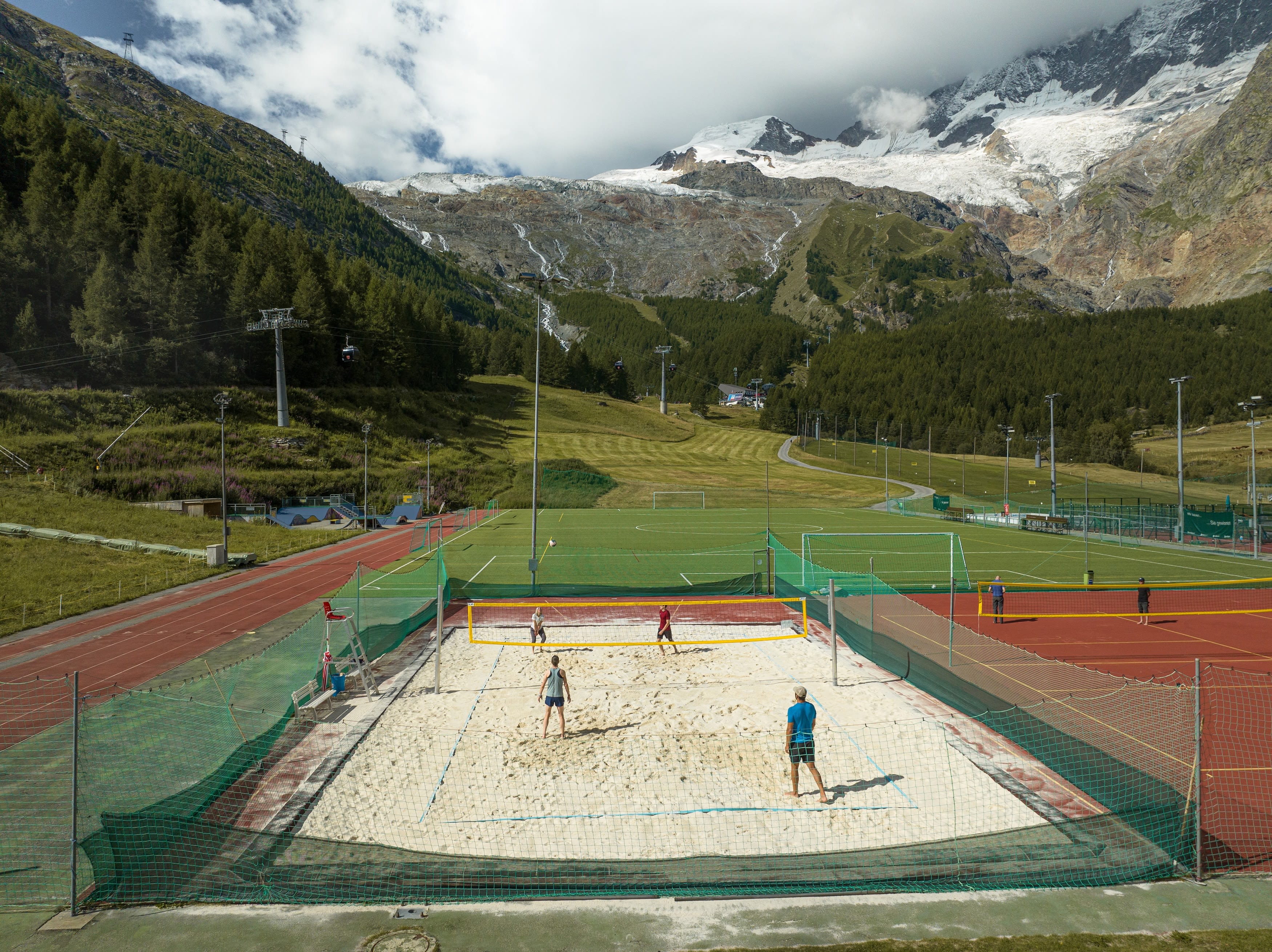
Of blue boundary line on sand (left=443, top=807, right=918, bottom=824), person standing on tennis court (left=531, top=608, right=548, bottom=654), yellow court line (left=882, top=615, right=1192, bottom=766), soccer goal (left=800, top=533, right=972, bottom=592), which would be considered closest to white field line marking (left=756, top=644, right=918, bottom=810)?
blue boundary line on sand (left=443, top=807, right=918, bottom=824)

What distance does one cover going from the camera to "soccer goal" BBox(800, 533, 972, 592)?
3128 cm

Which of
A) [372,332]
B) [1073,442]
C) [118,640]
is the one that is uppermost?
[372,332]

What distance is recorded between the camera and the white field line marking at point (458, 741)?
10.6 meters

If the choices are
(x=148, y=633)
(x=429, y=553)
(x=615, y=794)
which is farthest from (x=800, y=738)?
(x=429, y=553)

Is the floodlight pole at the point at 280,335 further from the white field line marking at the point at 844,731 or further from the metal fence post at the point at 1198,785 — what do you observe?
the metal fence post at the point at 1198,785

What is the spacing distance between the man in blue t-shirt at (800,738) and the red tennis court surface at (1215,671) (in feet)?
15.7

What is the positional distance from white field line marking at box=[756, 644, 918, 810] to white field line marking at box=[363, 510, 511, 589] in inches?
386

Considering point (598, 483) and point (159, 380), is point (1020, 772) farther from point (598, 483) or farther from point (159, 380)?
point (159, 380)

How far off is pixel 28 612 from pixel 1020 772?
33.2 m

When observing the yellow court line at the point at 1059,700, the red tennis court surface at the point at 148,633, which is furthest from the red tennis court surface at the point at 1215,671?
the red tennis court surface at the point at 148,633

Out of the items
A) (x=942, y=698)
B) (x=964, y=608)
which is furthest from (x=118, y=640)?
(x=964, y=608)

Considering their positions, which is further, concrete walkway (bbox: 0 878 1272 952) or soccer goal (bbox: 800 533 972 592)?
soccer goal (bbox: 800 533 972 592)

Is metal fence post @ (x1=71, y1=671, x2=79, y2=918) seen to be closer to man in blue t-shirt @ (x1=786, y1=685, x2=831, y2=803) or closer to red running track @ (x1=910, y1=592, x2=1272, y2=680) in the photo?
man in blue t-shirt @ (x1=786, y1=685, x2=831, y2=803)

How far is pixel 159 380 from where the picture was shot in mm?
79250
